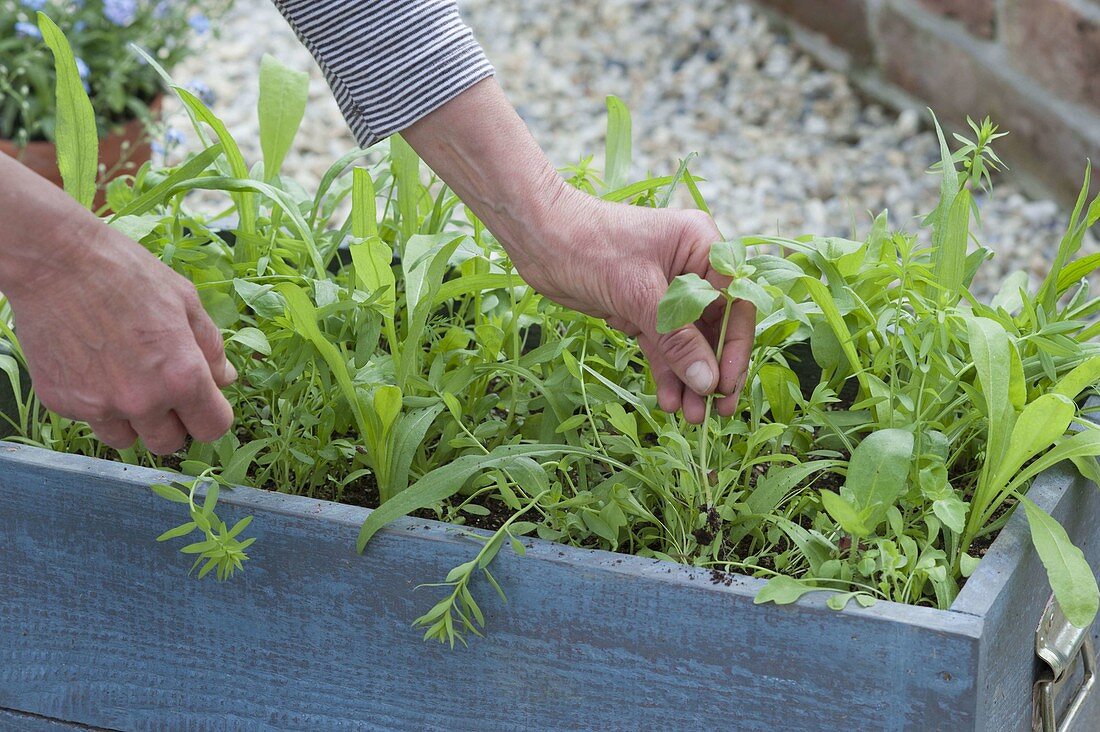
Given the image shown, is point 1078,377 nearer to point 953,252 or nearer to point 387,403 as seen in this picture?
point 953,252

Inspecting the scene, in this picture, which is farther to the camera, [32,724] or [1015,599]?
[32,724]

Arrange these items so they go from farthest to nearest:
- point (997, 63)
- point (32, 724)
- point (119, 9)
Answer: point (997, 63) < point (119, 9) < point (32, 724)

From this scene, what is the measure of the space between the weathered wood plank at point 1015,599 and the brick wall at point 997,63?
1.71 metres

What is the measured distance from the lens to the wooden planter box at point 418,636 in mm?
667

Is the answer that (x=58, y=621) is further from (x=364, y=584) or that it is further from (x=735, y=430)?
(x=735, y=430)

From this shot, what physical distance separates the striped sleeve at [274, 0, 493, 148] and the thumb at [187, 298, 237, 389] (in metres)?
0.20

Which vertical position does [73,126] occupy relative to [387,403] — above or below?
above

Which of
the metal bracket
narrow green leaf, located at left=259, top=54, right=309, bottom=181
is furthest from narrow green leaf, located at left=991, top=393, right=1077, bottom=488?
narrow green leaf, located at left=259, top=54, right=309, bottom=181

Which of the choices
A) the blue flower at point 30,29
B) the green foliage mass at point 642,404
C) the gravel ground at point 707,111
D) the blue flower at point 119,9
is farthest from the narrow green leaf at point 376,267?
the gravel ground at point 707,111

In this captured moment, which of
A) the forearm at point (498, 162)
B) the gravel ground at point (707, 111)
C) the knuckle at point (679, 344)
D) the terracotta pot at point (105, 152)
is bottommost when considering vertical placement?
the gravel ground at point (707, 111)

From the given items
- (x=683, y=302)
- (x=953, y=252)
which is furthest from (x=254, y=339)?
(x=953, y=252)

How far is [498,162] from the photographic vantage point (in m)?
0.82

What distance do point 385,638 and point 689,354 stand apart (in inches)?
10.2

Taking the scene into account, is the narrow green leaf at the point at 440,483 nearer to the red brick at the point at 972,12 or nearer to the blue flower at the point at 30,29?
the blue flower at the point at 30,29
